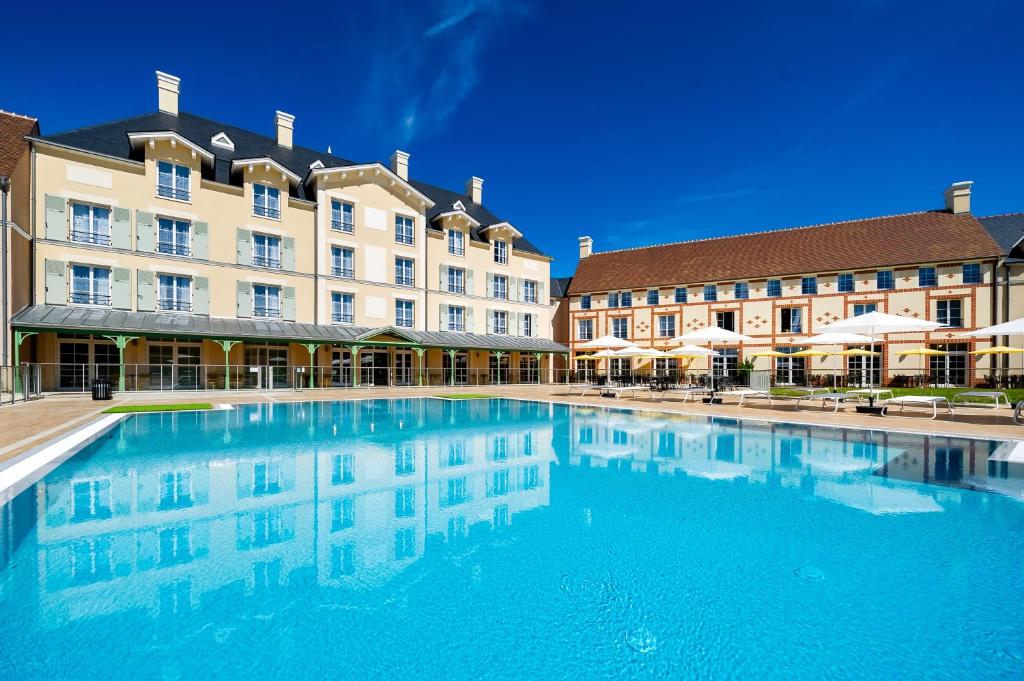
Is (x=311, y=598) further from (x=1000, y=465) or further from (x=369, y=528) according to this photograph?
(x=1000, y=465)

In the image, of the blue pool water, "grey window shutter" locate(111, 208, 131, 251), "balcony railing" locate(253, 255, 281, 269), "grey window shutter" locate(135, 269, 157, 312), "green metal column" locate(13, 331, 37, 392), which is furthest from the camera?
"balcony railing" locate(253, 255, 281, 269)

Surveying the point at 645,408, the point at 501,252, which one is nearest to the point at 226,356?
the point at 645,408

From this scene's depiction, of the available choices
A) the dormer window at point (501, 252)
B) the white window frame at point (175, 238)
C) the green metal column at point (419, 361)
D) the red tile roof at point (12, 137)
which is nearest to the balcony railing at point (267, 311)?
the white window frame at point (175, 238)

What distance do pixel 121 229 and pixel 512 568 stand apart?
22.6m

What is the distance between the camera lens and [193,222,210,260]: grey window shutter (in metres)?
20.6

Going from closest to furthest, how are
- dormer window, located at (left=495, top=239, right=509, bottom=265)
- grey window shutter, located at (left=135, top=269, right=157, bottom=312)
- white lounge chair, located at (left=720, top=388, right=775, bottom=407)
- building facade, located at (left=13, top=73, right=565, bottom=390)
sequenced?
white lounge chair, located at (left=720, top=388, right=775, bottom=407), building facade, located at (left=13, top=73, right=565, bottom=390), grey window shutter, located at (left=135, top=269, right=157, bottom=312), dormer window, located at (left=495, top=239, right=509, bottom=265)

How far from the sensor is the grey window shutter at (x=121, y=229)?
1895cm

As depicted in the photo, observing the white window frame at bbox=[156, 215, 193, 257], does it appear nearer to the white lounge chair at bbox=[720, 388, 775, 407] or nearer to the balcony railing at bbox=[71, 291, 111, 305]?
the balcony railing at bbox=[71, 291, 111, 305]

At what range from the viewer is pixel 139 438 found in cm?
946

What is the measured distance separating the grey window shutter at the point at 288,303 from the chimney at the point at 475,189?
15.3 meters

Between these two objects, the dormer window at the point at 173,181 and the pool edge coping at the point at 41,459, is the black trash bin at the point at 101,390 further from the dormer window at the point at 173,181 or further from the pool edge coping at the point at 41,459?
the dormer window at the point at 173,181

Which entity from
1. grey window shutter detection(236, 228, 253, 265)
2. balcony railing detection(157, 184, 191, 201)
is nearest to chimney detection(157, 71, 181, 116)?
balcony railing detection(157, 184, 191, 201)

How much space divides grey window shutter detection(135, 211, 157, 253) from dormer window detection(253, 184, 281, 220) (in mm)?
4082

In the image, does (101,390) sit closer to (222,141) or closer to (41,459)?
(41,459)
